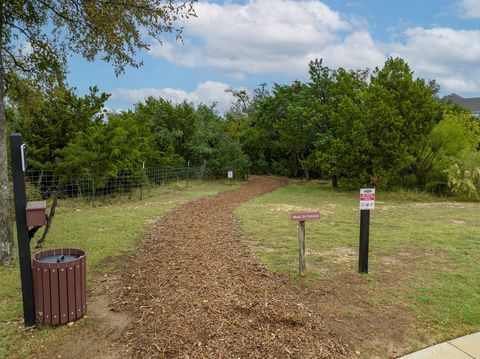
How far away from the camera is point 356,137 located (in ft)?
52.1

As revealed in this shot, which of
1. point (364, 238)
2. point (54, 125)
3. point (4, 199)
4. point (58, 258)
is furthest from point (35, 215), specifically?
point (54, 125)

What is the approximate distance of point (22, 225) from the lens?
11.9 feet

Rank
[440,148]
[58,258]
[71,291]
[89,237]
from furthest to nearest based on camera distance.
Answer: [440,148], [89,237], [58,258], [71,291]

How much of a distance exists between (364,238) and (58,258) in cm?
382

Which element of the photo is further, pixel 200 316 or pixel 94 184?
pixel 94 184

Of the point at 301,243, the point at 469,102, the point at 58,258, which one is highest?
the point at 469,102

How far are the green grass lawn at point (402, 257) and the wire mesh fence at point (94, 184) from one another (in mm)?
4851

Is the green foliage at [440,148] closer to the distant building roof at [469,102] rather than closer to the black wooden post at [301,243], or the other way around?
the black wooden post at [301,243]

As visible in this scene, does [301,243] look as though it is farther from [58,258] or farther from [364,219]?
[58,258]

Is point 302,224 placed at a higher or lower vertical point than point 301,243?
higher

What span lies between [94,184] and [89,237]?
5.07 metres

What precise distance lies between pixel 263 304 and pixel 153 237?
402 cm

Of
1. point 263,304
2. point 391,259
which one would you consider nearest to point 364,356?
Answer: point 263,304

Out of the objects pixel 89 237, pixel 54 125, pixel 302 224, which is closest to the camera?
pixel 302 224
